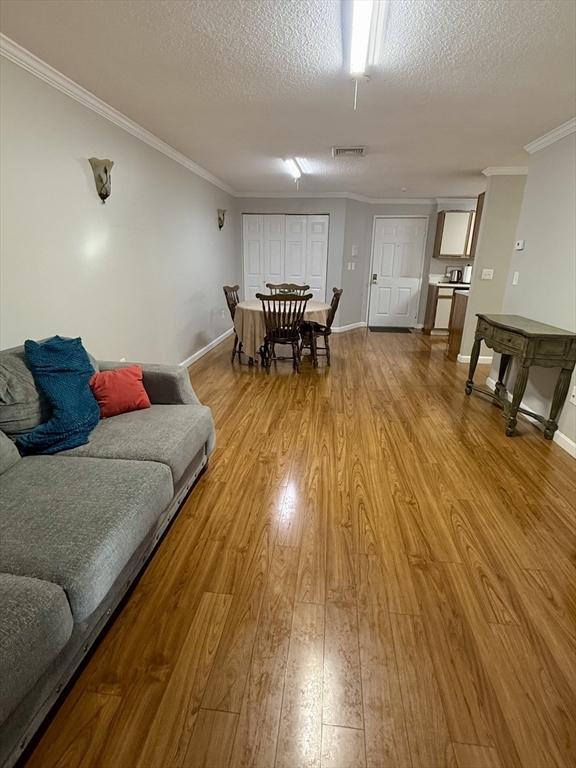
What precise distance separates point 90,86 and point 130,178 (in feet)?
2.51

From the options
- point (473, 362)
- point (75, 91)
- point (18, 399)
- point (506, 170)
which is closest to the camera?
point (18, 399)

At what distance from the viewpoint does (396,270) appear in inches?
275

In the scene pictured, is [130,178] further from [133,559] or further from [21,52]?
[133,559]

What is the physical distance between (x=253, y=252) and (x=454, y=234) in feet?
11.4

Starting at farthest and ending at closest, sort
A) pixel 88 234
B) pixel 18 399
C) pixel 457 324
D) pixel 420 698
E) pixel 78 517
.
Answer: pixel 457 324, pixel 88 234, pixel 18 399, pixel 78 517, pixel 420 698

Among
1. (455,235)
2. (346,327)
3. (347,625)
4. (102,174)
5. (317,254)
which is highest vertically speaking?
(102,174)

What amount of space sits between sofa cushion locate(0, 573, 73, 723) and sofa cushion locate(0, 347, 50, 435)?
0.86m

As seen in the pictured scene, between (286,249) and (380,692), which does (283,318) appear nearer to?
(286,249)

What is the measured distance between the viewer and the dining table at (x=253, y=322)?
443cm

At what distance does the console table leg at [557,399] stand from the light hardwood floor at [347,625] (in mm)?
292

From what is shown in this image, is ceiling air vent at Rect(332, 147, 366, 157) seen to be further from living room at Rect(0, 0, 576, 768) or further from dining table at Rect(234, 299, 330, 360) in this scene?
dining table at Rect(234, 299, 330, 360)

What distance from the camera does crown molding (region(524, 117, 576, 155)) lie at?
111 inches

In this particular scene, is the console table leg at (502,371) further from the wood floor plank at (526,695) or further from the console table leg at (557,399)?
the wood floor plank at (526,695)

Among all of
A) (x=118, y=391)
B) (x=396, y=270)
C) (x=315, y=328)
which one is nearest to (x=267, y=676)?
(x=118, y=391)
